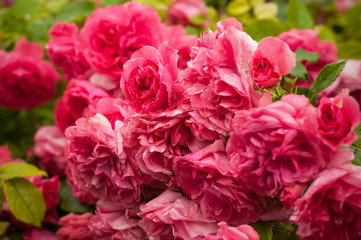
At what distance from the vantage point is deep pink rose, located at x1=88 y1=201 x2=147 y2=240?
55 centimetres

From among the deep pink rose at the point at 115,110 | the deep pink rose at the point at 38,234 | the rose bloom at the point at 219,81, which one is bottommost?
the deep pink rose at the point at 38,234

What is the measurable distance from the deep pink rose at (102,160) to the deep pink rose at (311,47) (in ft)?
1.03

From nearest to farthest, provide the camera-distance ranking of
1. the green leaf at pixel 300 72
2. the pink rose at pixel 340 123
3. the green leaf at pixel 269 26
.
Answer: the pink rose at pixel 340 123 → the green leaf at pixel 300 72 → the green leaf at pixel 269 26

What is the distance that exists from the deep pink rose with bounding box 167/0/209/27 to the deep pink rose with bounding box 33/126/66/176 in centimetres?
36

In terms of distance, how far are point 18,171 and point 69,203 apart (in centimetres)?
12

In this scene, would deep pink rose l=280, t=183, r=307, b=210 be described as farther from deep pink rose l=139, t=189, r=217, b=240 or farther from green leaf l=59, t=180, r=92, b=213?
green leaf l=59, t=180, r=92, b=213

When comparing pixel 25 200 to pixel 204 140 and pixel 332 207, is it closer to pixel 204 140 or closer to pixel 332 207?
pixel 204 140

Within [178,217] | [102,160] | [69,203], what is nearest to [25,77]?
[69,203]

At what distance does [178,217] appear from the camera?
463 millimetres

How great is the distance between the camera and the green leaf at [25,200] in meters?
0.64

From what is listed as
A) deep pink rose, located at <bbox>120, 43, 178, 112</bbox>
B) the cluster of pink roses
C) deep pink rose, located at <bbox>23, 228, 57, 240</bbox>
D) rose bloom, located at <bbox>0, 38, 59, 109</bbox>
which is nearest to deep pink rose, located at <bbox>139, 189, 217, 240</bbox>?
the cluster of pink roses

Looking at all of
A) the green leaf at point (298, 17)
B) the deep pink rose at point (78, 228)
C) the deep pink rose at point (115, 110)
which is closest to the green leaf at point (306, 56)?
the green leaf at point (298, 17)

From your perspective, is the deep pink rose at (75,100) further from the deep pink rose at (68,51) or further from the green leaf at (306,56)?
the green leaf at (306,56)

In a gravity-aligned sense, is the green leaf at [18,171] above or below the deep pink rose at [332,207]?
below
